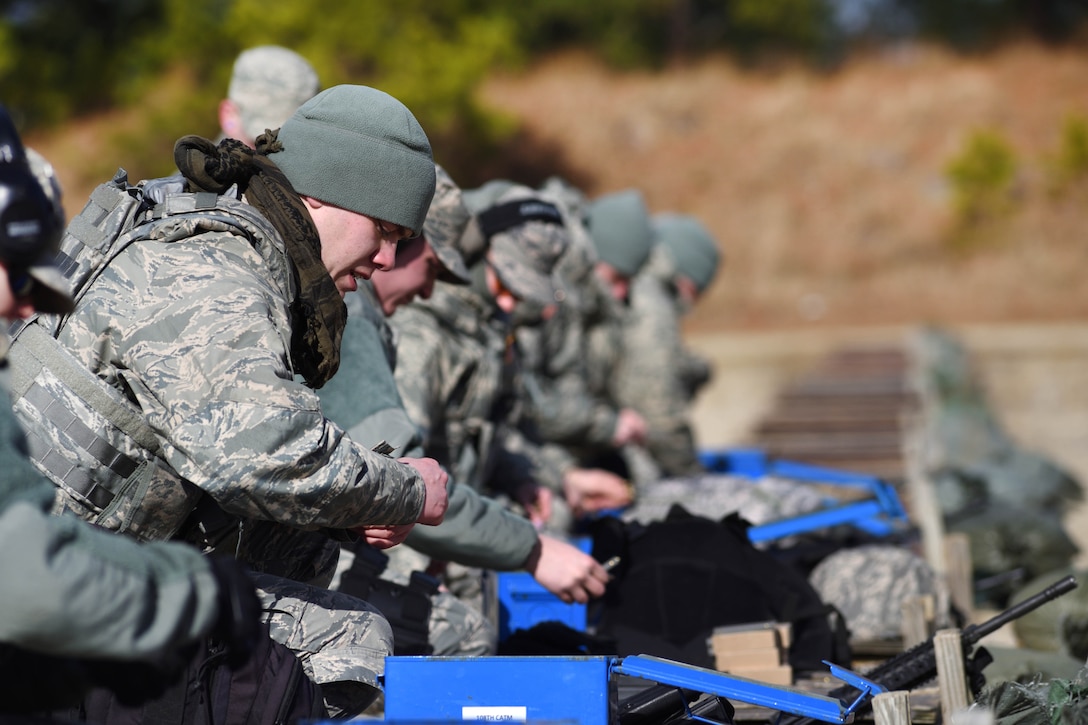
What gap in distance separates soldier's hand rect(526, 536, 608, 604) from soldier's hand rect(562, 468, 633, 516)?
2.56 m

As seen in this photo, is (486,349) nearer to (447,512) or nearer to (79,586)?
(447,512)

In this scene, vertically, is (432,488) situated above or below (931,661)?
above

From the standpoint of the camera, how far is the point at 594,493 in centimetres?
673

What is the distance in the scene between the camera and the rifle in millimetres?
3871

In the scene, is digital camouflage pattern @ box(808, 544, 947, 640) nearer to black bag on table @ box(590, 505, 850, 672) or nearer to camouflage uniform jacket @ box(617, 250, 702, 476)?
black bag on table @ box(590, 505, 850, 672)

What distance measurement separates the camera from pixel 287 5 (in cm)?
3178

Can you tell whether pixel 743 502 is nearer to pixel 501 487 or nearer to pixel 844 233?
pixel 501 487

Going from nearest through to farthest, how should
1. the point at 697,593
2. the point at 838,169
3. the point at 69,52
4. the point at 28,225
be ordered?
the point at 28,225, the point at 697,593, the point at 838,169, the point at 69,52

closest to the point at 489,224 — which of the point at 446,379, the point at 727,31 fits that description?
the point at 446,379

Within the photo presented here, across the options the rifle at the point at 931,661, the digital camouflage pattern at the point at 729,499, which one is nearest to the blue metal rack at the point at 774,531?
the digital camouflage pattern at the point at 729,499

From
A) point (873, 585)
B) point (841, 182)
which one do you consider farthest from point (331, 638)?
point (841, 182)

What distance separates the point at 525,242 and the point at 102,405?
117 inches

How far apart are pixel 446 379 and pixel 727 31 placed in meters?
41.1

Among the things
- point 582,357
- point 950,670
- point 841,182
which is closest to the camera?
point 950,670
